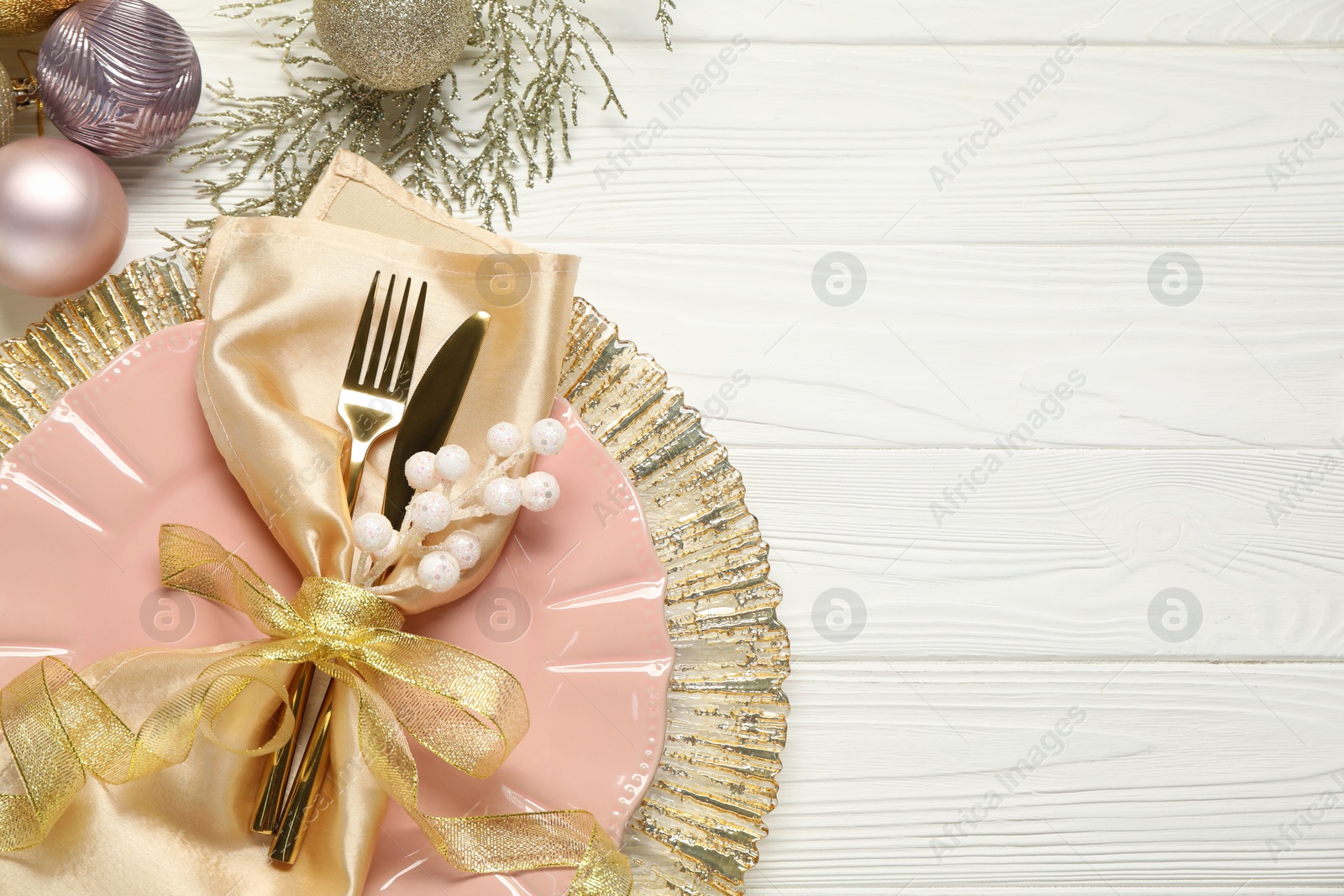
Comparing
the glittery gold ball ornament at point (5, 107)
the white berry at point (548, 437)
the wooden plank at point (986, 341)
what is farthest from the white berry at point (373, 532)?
the glittery gold ball ornament at point (5, 107)

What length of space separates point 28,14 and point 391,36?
0.27 meters

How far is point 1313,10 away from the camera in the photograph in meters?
0.87

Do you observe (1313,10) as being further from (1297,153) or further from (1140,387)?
(1140,387)

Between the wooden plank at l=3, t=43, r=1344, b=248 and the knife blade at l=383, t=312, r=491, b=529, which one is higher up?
the wooden plank at l=3, t=43, r=1344, b=248

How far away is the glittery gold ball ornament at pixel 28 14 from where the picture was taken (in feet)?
2.22

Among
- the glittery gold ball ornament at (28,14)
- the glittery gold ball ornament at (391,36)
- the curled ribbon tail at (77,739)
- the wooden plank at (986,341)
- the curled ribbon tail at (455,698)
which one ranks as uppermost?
the wooden plank at (986,341)

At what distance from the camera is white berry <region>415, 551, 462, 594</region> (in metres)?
0.54

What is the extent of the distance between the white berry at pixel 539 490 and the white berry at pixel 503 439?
0.02 m

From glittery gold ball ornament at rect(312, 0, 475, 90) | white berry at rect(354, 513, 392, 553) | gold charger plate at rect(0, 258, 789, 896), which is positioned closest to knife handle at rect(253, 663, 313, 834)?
white berry at rect(354, 513, 392, 553)

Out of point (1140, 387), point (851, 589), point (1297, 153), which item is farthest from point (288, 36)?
point (1297, 153)

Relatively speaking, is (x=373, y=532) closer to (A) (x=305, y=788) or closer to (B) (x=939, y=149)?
(A) (x=305, y=788)

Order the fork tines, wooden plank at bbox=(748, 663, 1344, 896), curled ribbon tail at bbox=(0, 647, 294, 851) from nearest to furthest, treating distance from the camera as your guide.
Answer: curled ribbon tail at bbox=(0, 647, 294, 851) < the fork tines < wooden plank at bbox=(748, 663, 1344, 896)

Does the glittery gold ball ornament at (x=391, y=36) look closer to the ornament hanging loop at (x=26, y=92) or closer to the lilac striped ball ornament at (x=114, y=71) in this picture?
the lilac striped ball ornament at (x=114, y=71)

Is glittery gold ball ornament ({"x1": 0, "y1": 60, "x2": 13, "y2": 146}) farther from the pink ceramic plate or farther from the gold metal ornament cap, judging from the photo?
the pink ceramic plate
